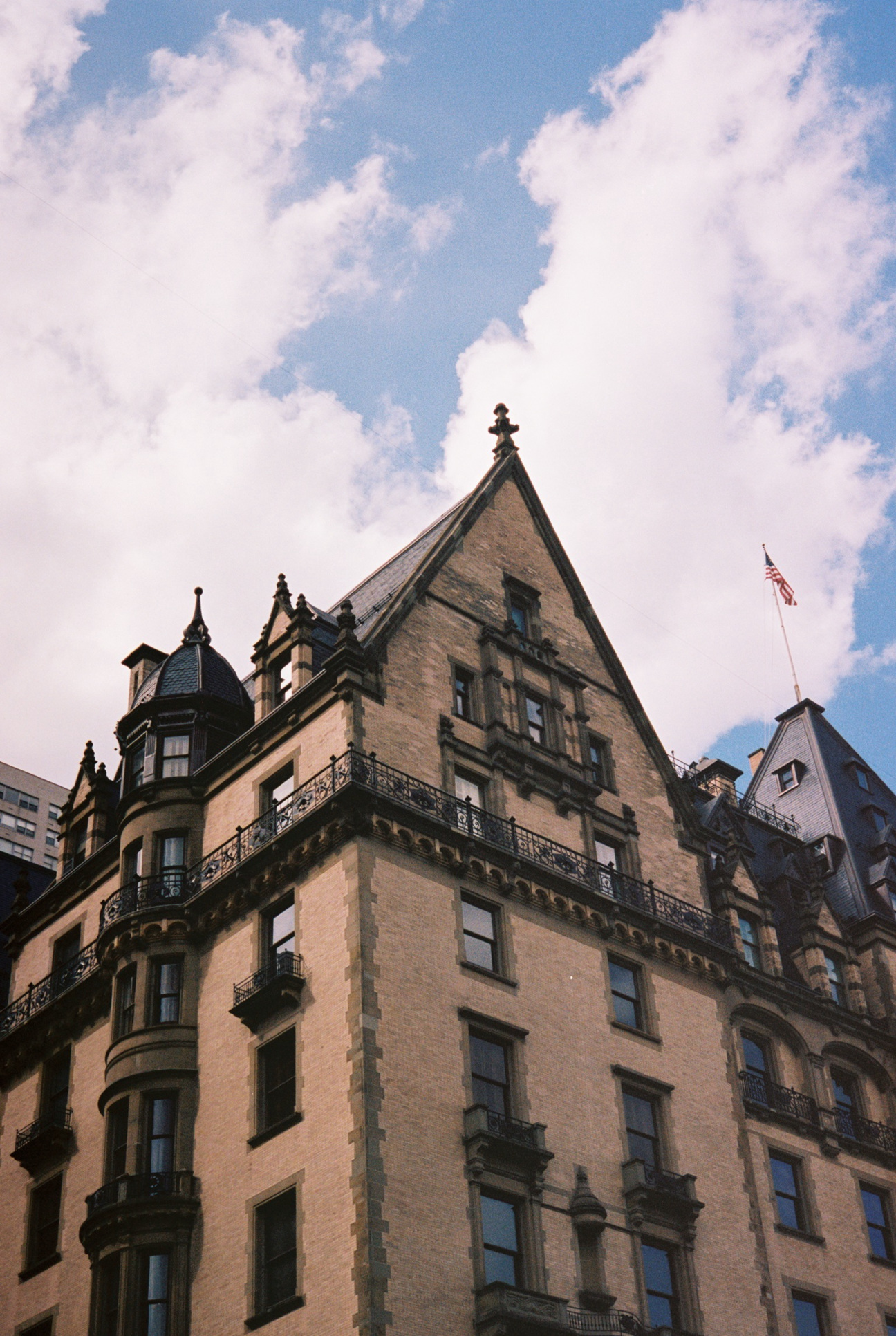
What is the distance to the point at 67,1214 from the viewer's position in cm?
4441

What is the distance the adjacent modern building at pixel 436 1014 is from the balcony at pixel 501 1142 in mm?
89

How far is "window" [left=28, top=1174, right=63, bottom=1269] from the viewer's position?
45.0 metres

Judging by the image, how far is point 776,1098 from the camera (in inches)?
1943

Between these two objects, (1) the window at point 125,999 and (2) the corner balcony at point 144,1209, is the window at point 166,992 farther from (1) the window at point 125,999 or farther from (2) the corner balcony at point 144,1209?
(2) the corner balcony at point 144,1209

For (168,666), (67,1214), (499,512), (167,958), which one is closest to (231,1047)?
(167,958)

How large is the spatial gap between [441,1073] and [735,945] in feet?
47.1

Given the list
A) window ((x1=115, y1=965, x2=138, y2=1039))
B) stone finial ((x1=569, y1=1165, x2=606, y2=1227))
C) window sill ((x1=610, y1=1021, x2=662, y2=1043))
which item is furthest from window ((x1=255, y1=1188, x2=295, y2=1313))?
window sill ((x1=610, y1=1021, x2=662, y2=1043))

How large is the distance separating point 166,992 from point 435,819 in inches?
335

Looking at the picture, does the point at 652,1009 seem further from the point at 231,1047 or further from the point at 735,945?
the point at 231,1047

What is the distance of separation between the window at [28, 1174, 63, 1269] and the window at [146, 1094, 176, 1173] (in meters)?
5.06

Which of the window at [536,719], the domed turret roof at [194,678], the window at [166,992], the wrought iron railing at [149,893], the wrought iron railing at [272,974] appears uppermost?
the domed turret roof at [194,678]

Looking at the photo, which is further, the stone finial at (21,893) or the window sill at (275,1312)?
the stone finial at (21,893)

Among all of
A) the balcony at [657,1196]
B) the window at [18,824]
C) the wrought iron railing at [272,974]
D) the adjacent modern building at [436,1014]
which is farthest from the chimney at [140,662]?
the window at [18,824]

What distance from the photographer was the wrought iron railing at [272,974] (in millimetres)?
41094
